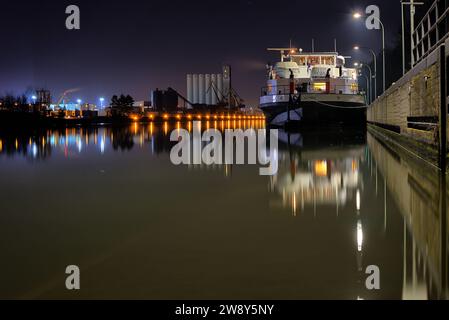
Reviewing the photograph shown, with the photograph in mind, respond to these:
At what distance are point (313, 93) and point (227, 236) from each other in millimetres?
37117

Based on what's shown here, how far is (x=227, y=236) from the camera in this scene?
616 centimetres

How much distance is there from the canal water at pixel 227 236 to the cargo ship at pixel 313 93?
101 feet

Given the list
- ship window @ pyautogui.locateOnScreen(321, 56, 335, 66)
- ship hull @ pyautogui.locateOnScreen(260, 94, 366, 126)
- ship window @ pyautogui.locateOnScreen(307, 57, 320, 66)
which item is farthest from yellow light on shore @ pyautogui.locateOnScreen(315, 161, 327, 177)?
ship window @ pyautogui.locateOnScreen(307, 57, 320, 66)

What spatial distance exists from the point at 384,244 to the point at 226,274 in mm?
1772

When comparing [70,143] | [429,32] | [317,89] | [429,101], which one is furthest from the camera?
[317,89]

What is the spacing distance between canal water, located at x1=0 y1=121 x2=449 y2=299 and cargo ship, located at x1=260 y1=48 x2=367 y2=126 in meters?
30.8

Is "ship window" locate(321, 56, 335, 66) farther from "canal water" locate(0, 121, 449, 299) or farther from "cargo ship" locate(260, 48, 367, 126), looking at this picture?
"canal water" locate(0, 121, 449, 299)

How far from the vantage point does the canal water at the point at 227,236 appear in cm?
433

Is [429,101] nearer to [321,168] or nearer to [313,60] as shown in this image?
[321,168]

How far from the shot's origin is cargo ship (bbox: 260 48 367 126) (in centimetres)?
4241

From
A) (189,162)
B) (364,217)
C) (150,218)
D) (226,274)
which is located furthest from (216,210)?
(189,162)

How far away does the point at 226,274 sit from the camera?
4.63m

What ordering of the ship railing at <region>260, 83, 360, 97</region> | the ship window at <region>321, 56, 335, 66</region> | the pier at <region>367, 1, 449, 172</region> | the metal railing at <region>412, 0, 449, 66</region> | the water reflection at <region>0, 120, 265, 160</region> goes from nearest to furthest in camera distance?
1. the pier at <region>367, 1, 449, 172</region>
2. the metal railing at <region>412, 0, 449, 66</region>
3. the water reflection at <region>0, 120, 265, 160</region>
4. the ship railing at <region>260, 83, 360, 97</region>
5. the ship window at <region>321, 56, 335, 66</region>

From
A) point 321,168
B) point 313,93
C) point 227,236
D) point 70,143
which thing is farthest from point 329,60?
point 227,236
